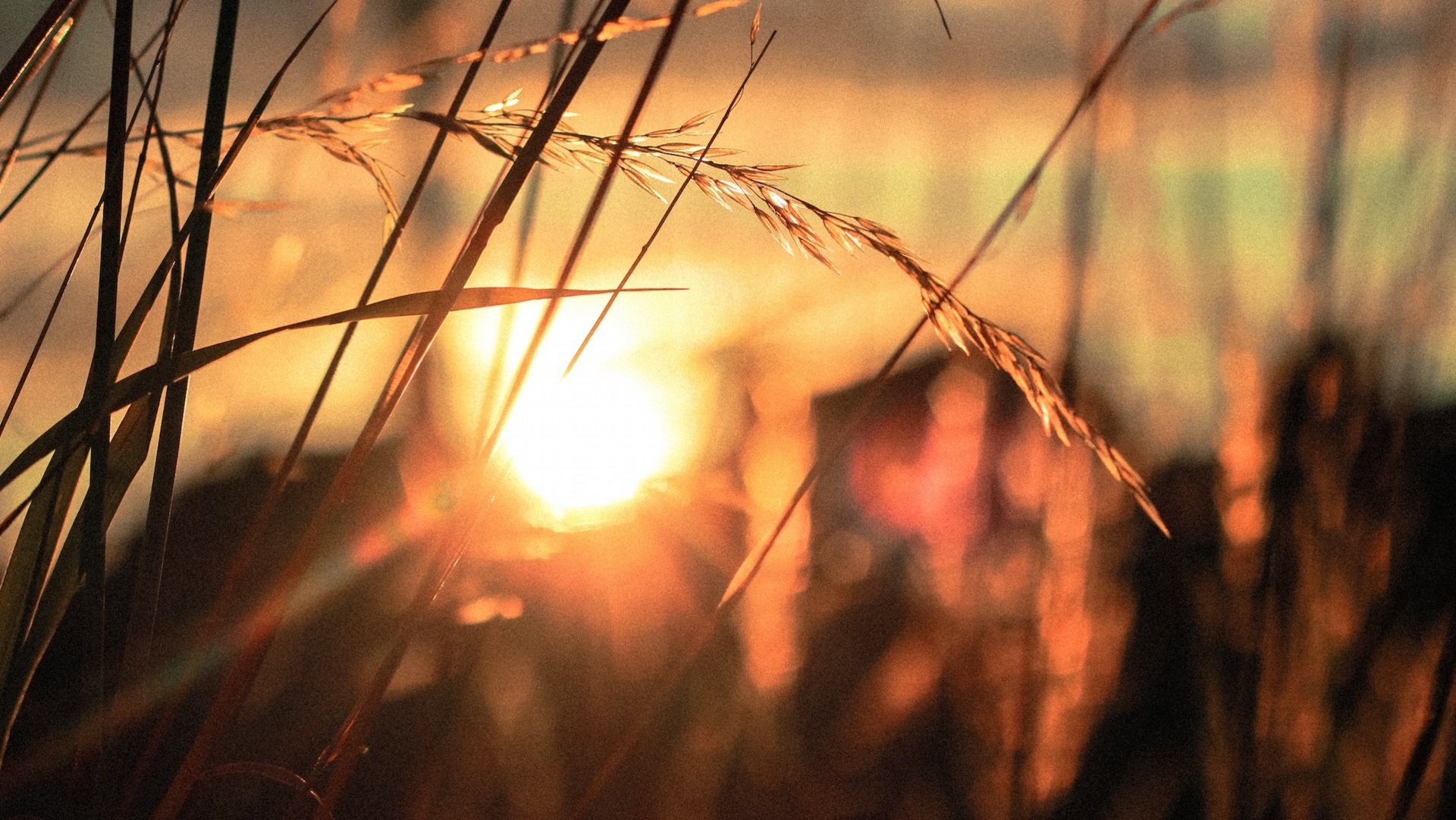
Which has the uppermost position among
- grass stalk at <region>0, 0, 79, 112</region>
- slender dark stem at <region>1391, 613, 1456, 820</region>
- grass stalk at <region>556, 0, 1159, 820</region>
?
grass stalk at <region>0, 0, 79, 112</region>

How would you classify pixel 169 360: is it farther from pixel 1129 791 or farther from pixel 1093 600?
pixel 1129 791

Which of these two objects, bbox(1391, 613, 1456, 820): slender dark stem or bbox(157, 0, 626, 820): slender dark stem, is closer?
bbox(157, 0, 626, 820): slender dark stem

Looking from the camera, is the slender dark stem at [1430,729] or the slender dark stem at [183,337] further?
the slender dark stem at [1430,729]

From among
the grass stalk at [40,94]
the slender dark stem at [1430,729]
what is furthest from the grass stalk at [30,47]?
the slender dark stem at [1430,729]

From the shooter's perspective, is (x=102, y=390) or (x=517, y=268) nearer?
(x=102, y=390)

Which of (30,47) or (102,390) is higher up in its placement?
(30,47)

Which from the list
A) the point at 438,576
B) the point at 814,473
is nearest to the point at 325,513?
the point at 438,576

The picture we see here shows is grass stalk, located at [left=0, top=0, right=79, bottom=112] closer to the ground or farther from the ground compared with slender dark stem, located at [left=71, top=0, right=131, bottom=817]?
farther from the ground

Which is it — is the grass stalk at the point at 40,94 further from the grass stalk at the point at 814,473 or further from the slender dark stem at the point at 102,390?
the grass stalk at the point at 814,473

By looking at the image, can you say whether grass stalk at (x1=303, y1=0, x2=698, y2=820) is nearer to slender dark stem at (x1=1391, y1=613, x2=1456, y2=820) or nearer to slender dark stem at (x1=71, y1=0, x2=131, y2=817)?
slender dark stem at (x1=71, y1=0, x2=131, y2=817)

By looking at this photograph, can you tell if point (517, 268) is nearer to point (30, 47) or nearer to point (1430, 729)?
point (30, 47)

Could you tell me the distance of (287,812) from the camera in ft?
2.06

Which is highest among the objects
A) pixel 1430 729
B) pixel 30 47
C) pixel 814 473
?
pixel 30 47

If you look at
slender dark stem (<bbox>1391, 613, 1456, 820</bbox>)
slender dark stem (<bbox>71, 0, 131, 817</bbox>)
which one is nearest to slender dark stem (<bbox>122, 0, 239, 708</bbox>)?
slender dark stem (<bbox>71, 0, 131, 817</bbox>)
